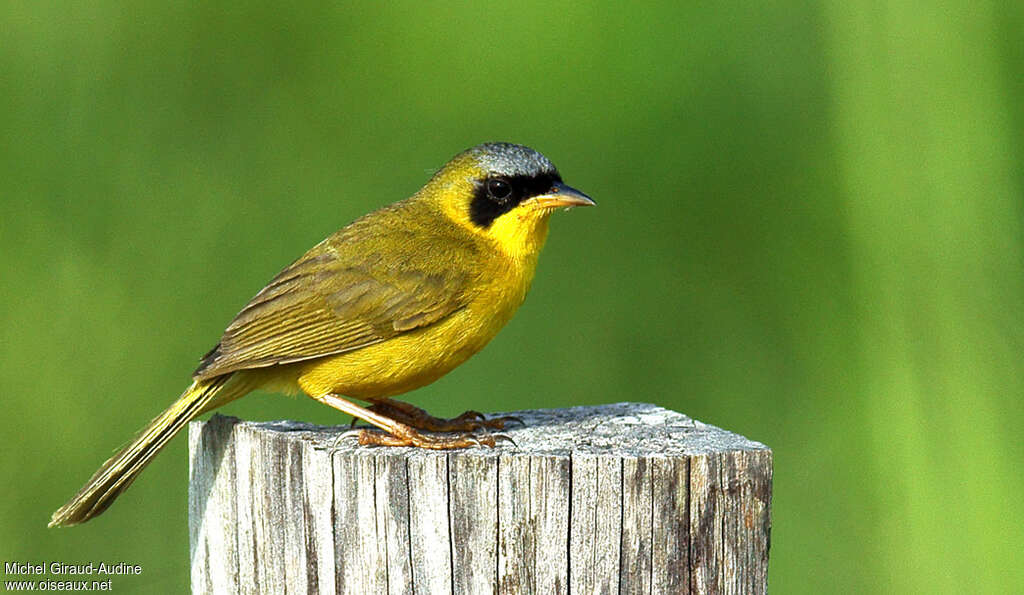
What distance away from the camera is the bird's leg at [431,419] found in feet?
15.8

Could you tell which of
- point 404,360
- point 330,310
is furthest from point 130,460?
point 404,360

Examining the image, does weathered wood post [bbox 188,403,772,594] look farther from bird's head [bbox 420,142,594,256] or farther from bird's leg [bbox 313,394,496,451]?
bird's head [bbox 420,142,594,256]

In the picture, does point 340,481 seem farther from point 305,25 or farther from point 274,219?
point 305,25

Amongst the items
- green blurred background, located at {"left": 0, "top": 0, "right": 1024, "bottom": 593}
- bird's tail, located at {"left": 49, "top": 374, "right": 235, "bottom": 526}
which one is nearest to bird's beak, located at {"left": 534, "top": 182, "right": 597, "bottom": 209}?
bird's tail, located at {"left": 49, "top": 374, "right": 235, "bottom": 526}

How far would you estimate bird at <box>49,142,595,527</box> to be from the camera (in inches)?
187

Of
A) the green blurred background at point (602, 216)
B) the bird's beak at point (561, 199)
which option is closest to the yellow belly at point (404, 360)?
the bird's beak at point (561, 199)

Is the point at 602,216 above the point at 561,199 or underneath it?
above

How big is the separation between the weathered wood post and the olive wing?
82 centimetres

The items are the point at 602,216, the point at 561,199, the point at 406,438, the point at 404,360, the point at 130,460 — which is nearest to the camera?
the point at 406,438

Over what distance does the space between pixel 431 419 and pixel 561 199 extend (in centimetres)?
100

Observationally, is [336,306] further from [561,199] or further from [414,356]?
[561,199]

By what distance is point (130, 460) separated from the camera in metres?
4.71

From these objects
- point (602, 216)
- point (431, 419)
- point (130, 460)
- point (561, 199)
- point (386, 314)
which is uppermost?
point (602, 216)

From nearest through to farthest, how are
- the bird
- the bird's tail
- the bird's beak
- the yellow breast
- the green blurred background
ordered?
the bird's tail
the bird
the yellow breast
the bird's beak
the green blurred background
